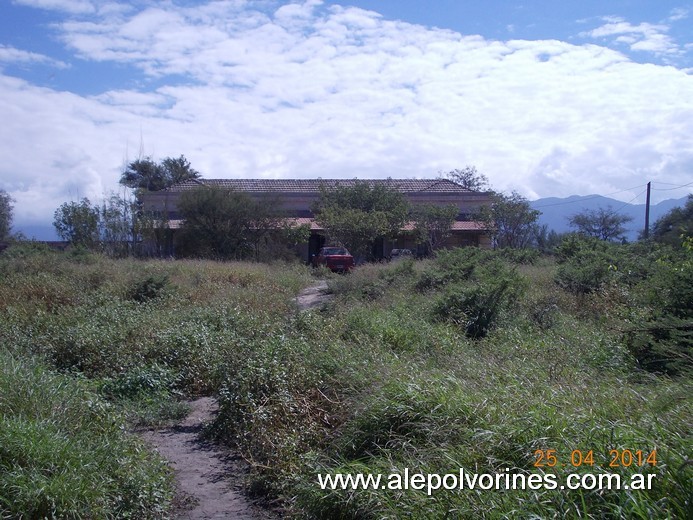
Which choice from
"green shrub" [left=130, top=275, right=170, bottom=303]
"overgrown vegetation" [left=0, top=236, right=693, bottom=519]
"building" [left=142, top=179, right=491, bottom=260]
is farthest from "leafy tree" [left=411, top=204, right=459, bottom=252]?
"green shrub" [left=130, top=275, right=170, bottom=303]

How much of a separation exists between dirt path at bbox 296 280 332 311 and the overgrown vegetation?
326 centimetres

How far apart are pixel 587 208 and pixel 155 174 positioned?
1446 inches

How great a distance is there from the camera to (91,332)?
11.5 metres

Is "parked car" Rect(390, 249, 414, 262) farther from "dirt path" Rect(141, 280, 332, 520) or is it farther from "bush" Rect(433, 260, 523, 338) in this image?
"dirt path" Rect(141, 280, 332, 520)

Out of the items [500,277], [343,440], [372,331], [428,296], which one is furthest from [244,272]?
[343,440]

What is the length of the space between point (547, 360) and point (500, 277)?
6.13 metres

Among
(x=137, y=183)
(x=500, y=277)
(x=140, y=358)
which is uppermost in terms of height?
(x=137, y=183)

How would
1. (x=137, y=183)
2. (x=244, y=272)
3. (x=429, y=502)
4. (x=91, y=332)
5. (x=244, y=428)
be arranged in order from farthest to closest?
(x=137, y=183) → (x=244, y=272) → (x=91, y=332) → (x=244, y=428) → (x=429, y=502)

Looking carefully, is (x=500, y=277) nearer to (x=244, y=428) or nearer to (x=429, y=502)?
(x=244, y=428)

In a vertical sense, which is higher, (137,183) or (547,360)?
(137,183)

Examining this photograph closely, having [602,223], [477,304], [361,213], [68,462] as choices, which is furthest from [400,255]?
[68,462]

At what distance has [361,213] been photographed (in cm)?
3503

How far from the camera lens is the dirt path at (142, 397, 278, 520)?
19.2 feet

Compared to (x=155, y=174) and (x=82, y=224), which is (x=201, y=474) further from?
(x=155, y=174)
